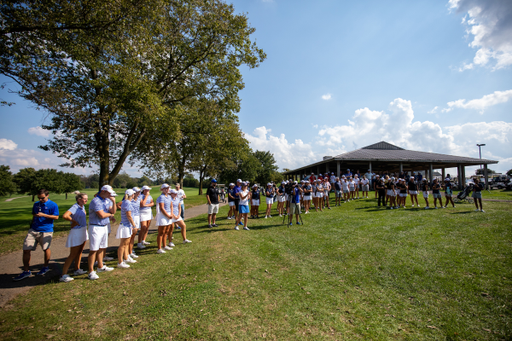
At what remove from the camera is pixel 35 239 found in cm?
533

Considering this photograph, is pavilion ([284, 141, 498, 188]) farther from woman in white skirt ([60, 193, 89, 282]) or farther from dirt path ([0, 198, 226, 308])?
woman in white skirt ([60, 193, 89, 282])

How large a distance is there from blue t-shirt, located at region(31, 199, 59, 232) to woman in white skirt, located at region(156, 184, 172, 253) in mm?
2442

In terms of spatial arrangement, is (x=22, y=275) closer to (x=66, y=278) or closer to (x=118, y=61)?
(x=66, y=278)

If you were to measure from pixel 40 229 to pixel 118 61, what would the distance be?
9832 mm

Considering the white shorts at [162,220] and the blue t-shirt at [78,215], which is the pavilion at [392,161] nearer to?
the white shorts at [162,220]

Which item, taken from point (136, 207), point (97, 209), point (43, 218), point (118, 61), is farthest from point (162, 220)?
point (118, 61)

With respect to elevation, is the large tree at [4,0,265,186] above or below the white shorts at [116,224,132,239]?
above

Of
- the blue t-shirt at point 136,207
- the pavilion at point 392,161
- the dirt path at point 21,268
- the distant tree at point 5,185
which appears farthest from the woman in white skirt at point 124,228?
the distant tree at point 5,185

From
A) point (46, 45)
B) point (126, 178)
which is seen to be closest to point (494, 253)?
point (46, 45)

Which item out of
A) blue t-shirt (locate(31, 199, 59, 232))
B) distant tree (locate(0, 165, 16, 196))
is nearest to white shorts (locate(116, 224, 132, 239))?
Result: blue t-shirt (locate(31, 199, 59, 232))

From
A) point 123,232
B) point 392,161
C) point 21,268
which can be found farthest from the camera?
point 392,161

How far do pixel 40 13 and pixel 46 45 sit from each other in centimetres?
131

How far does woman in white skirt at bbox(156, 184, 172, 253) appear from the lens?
259 inches

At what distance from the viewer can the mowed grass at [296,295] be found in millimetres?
3293
